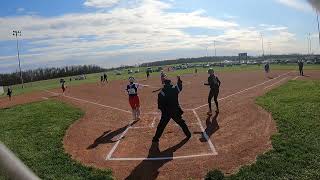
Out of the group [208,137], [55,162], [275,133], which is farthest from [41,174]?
[275,133]

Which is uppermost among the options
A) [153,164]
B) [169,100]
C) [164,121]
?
[169,100]

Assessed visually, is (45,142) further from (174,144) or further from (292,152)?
(292,152)

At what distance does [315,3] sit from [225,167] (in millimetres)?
6279

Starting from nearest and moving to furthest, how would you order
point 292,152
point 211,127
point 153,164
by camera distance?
point 292,152 < point 153,164 < point 211,127

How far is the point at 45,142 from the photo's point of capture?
43.5ft

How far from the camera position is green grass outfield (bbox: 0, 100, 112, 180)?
33.1ft

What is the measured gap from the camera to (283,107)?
51.9 ft

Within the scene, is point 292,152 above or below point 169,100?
below

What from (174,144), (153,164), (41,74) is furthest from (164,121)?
(41,74)

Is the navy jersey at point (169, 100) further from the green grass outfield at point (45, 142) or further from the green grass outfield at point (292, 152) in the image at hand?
the green grass outfield at point (45, 142)

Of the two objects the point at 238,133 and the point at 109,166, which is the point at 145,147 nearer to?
the point at 109,166

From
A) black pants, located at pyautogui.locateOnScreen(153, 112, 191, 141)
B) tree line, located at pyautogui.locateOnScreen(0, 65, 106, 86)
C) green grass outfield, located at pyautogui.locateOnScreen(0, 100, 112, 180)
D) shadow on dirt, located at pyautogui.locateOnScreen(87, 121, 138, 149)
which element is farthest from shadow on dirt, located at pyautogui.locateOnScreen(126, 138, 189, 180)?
tree line, located at pyautogui.locateOnScreen(0, 65, 106, 86)

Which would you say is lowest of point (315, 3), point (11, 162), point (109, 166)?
point (109, 166)

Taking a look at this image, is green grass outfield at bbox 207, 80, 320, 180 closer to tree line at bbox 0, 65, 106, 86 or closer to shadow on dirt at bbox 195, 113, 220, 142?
shadow on dirt at bbox 195, 113, 220, 142
